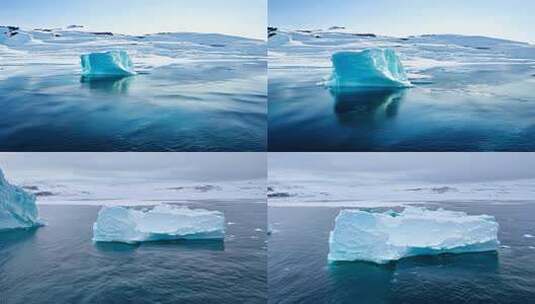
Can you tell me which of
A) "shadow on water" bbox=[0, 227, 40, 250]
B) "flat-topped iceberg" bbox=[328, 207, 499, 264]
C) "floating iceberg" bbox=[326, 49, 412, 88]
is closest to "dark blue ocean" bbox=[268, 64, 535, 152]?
"floating iceberg" bbox=[326, 49, 412, 88]

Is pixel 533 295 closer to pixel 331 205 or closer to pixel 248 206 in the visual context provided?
pixel 331 205

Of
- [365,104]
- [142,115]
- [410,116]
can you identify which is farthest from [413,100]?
[142,115]

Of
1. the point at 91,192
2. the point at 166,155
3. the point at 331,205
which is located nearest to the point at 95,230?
the point at 91,192

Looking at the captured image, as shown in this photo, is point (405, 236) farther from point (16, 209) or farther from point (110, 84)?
point (16, 209)

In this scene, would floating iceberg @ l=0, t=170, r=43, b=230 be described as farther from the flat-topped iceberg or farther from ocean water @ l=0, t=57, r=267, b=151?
the flat-topped iceberg

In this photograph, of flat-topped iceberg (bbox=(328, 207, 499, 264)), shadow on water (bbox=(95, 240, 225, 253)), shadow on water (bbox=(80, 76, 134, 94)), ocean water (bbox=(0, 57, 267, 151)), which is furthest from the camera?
shadow on water (bbox=(95, 240, 225, 253))

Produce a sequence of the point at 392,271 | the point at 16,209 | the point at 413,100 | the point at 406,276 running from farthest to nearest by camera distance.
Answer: the point at 16,209 < the point at 392,271 < the point at 406,276 < the point at 413,100

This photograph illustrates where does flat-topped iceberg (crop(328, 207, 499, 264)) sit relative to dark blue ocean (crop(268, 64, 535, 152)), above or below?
below
